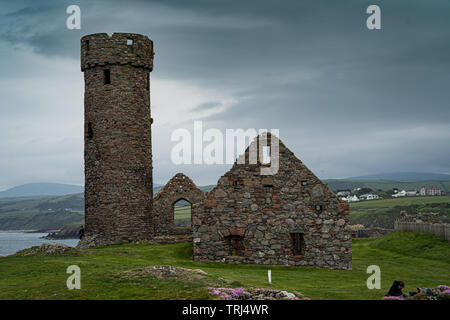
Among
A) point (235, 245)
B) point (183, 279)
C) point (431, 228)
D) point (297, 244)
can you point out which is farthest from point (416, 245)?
point (183, 279)

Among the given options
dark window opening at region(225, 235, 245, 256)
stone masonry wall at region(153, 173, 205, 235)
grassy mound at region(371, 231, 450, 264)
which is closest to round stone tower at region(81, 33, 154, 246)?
stone masonry wall at region(153, 173, 205, 235)

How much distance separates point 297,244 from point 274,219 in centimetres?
170

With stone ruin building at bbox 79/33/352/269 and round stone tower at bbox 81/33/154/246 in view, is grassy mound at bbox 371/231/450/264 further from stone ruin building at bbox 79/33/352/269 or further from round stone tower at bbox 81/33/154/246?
round stone tower at bbox 81/33/154/246

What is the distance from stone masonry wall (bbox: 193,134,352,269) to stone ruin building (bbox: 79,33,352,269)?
0.05m

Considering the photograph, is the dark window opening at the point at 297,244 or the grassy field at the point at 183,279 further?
the dark window opening at the point at 297,244

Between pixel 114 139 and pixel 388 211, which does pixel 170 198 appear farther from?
pixel 388 211

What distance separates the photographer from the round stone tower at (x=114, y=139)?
106 ft

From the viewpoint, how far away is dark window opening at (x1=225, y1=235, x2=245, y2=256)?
85.3ft

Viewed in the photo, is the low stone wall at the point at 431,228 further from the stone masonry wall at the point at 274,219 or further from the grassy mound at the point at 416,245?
the stone masonry wall at the point at 274,219

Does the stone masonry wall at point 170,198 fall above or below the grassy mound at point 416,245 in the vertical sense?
above

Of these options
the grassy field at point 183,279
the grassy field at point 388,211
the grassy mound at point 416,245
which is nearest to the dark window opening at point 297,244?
the grassy field at point 183,279
